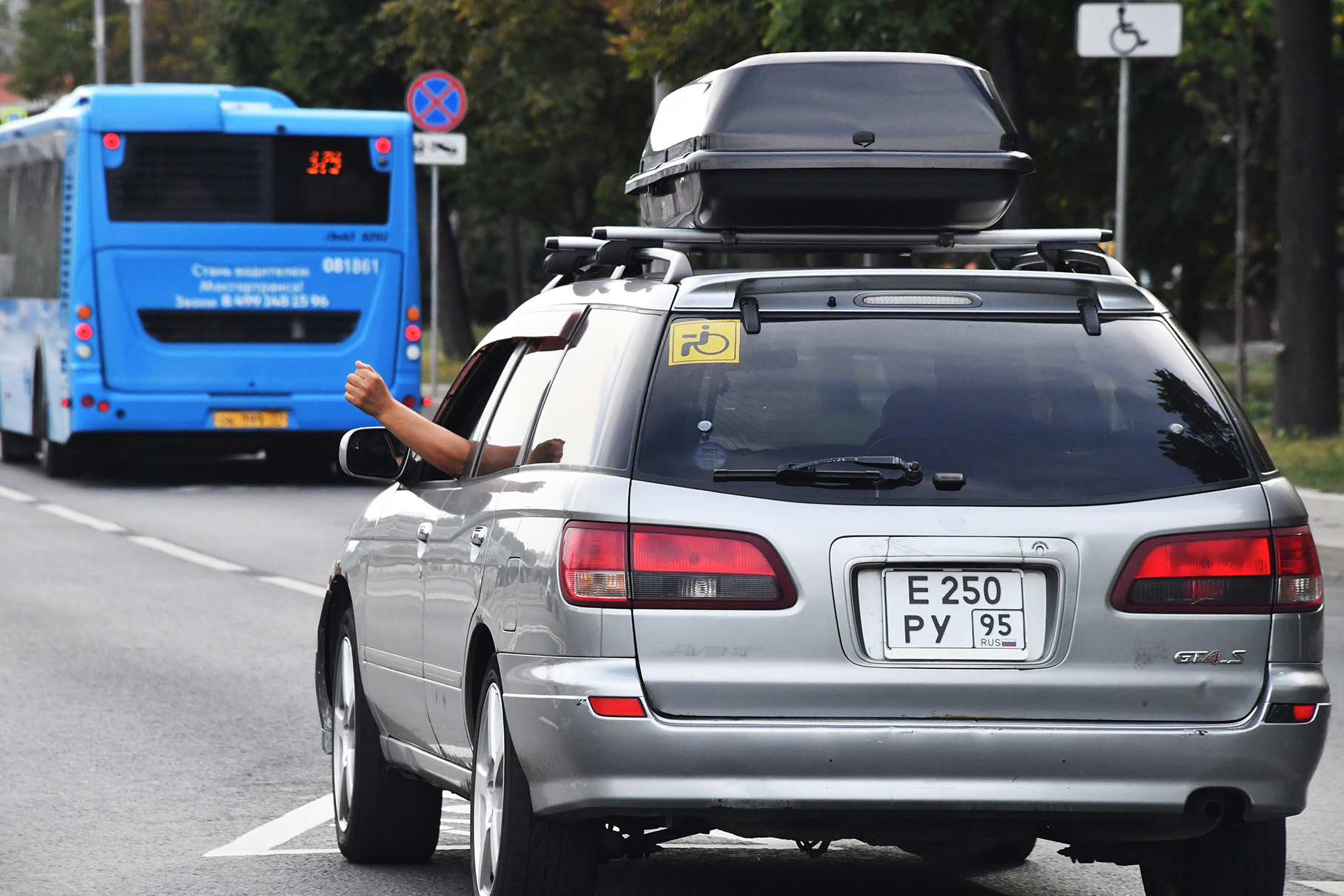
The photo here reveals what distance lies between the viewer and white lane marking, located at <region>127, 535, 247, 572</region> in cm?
1532

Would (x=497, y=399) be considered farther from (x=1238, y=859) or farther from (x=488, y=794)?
(x=1238, y=859)

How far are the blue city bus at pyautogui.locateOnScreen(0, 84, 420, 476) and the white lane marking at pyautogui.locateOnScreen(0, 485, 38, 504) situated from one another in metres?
0.62

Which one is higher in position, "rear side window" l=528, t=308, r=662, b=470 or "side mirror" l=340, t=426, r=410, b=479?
"rear side window" l=528, t=308, r=662, b=470

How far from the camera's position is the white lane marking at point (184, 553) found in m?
15.3

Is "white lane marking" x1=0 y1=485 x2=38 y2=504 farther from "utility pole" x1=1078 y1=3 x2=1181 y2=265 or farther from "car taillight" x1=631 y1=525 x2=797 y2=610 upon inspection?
"car taillight" x1=631 y1=525 x2=797 y2=610

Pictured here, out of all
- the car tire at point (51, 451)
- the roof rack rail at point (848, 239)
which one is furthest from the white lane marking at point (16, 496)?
the roof rack rail at point (848, 239)

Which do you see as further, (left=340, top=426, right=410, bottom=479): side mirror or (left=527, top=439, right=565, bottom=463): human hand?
(left=340, top=426, right=410, bottom=479): side mirror

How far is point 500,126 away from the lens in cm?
3769

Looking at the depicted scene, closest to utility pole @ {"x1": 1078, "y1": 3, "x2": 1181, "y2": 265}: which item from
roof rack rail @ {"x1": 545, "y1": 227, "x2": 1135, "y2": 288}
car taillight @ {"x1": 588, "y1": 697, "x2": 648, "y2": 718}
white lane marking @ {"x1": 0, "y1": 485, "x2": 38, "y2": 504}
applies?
white lane marking @ {"x1": 0, "y1": 485, "x2": 38, "y2": 504}

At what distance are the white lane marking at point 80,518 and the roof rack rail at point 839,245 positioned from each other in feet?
40.1

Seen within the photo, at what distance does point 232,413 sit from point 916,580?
16.8 meters

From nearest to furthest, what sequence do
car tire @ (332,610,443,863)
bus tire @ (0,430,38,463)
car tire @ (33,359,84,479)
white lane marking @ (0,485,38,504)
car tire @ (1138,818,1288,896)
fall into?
1. car tire @ (1138,818,1288,896)
2. car tire @ (332,610,443,863)
3. white lane marking @ (0,485,38,504)
4. car tire @ (33,359,84,479)
5. bus tire @ (0,430,38,463)

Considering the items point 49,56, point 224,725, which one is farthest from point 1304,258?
point 49,56

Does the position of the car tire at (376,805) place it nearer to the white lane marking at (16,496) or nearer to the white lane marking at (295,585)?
the white lane marking at (295,585)
